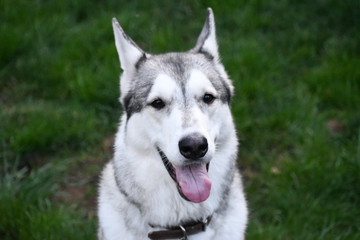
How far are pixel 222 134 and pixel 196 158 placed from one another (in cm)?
44

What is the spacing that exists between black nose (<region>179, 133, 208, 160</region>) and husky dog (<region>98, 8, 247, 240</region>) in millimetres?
71

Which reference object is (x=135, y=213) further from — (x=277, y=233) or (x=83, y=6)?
(x=83, y=6)

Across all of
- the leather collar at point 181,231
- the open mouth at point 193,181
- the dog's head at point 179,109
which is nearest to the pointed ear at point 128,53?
the dog's head at point 179,109

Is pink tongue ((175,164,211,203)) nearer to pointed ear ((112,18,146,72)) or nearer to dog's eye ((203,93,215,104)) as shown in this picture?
dog's eye ((203,93,215,104))

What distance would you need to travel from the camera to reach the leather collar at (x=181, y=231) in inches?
138

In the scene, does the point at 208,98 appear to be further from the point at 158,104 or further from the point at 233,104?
the point at 233,104

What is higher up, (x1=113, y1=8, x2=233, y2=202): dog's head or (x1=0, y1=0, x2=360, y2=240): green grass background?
(x1=113, y1=8, x2=233, y2=202): dog's head

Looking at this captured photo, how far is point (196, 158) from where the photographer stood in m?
3.18

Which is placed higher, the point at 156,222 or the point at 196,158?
the point at 196,158

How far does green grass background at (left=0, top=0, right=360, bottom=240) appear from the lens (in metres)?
4.52

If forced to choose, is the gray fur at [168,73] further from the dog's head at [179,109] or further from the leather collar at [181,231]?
the leather collar at [181,231]

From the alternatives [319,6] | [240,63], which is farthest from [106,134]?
[319,6]

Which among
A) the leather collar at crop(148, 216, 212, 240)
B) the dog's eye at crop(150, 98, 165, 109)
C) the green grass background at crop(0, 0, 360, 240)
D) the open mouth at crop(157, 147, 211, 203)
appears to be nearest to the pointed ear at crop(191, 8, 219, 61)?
the dog's eye at crop(150, 98, 165, 109)

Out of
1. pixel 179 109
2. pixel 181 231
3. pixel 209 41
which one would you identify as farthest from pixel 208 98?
pixel 181 231
